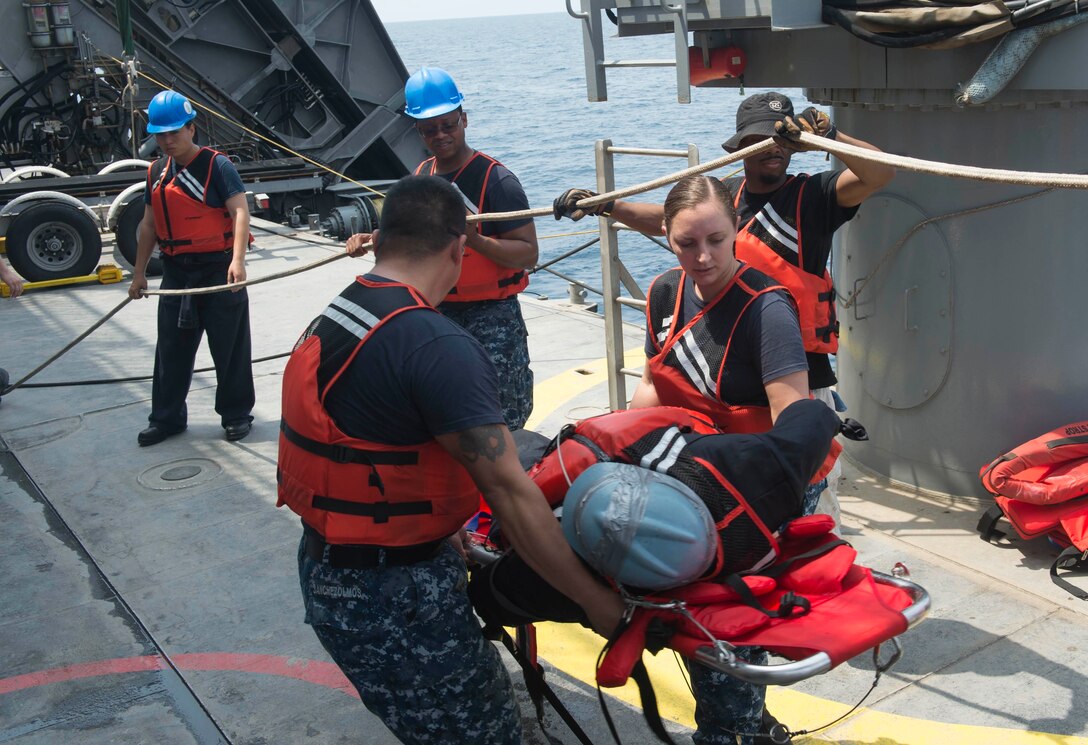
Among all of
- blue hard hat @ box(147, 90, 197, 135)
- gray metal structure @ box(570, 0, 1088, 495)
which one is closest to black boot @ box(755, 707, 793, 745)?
gray metal structure @ box(570, 0, 1088, 495)

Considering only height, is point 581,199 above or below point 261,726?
above

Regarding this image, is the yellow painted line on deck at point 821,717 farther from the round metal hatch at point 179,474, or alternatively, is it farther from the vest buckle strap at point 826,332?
the round metal hatch at point 179,474

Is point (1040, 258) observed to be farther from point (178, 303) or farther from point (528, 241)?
point (178, 303)

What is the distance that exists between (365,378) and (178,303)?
4.42 meters

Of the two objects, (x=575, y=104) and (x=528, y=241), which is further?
(x=575, y=104)

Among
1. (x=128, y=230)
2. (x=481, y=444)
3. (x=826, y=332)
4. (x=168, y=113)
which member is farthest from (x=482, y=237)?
(x=128, y=230)

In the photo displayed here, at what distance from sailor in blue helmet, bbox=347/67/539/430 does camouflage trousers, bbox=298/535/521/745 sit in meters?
2.25

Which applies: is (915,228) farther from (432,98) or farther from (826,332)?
(432,98)

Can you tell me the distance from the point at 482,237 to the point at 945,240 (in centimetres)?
219

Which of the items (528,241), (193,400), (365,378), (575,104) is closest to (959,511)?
(528,241)

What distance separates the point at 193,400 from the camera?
7.66 meters

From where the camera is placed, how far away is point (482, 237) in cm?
470

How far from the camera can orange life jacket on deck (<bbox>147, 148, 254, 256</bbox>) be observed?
248 inches

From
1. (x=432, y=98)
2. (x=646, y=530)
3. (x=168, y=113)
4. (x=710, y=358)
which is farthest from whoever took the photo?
(x=168, y=113)
